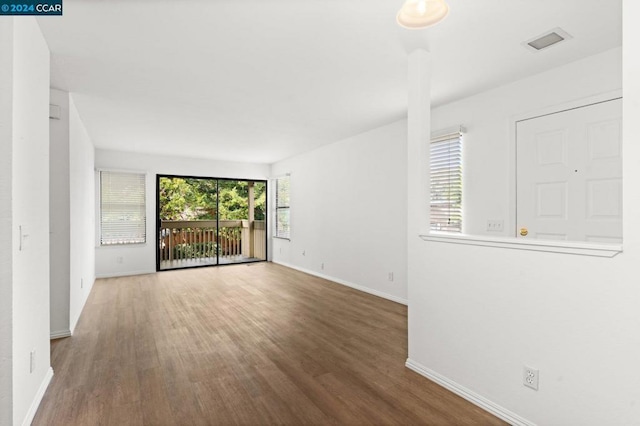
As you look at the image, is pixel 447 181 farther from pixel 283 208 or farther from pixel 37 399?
pixel 283 208

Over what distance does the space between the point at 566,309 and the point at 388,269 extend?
2815 millimetres

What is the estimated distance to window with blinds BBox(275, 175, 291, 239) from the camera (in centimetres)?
715

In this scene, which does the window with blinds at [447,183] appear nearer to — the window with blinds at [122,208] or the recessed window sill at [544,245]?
the recessed window sill at [544,245]

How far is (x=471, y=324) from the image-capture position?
2.06 metres

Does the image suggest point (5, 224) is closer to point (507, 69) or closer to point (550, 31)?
point (550, 31)

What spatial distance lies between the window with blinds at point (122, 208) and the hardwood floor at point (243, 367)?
2.19m

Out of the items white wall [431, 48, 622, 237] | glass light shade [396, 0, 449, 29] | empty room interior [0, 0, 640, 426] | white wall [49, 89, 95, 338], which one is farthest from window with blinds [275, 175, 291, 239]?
glass light shade [396, 0, 449, 29]

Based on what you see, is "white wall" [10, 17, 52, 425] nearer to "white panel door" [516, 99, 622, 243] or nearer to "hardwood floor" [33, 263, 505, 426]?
"hardwood floor" [33, 263, 505, 426]

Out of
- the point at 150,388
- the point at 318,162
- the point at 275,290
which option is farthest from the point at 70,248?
the point at 318,162

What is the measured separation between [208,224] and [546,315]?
6.94m

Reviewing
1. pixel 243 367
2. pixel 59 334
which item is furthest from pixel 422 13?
pixel 59 334

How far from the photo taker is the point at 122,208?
6.09m

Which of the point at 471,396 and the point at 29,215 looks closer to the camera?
the point at 29,215

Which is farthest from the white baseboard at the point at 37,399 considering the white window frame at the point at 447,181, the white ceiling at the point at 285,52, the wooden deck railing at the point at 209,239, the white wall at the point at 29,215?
the wooden deck railing at the point at 209,239
